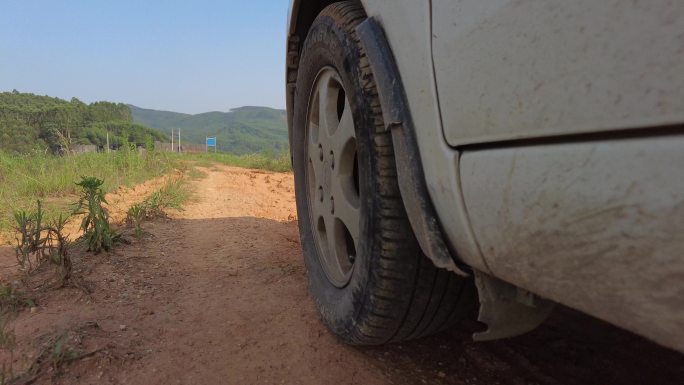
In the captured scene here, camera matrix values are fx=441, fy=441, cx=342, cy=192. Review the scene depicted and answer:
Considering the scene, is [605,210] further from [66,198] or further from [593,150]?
[66,198]

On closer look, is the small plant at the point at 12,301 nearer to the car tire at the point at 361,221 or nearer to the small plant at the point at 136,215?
the car tire at the point at 361,221

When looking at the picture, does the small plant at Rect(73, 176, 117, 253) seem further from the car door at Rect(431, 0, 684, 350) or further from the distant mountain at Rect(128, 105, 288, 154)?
the distant mountain at Rect(128, 105, 288, 154)

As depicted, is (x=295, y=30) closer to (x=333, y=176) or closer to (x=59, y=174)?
(x=333, y=176)

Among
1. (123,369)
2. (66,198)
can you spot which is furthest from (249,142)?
(123,369)

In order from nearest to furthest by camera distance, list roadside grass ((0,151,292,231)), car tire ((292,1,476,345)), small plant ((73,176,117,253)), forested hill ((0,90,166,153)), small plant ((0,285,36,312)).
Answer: car tire ((292,1,476,345)), small plant ((0,285,36,312)), small plant ((73,176,117,253)), roadside grass ((0,151,292,231)), forested hill ((0,90,166,153))

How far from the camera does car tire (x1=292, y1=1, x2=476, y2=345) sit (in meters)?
1.18

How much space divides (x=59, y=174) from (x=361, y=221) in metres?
6.21

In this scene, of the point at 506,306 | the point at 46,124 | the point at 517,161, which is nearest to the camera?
the point at 517,161

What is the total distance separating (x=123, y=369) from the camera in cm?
149

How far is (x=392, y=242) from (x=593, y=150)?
623 millimetres

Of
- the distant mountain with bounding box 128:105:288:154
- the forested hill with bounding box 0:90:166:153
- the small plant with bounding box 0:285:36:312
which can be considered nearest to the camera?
the small plant with bounding box 0:285:36:312

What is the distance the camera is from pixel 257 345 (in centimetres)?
165

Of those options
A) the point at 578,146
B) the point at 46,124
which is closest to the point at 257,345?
the point at 578,146

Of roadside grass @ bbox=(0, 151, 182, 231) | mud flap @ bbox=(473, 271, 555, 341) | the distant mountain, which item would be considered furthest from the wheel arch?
the distant mountain
